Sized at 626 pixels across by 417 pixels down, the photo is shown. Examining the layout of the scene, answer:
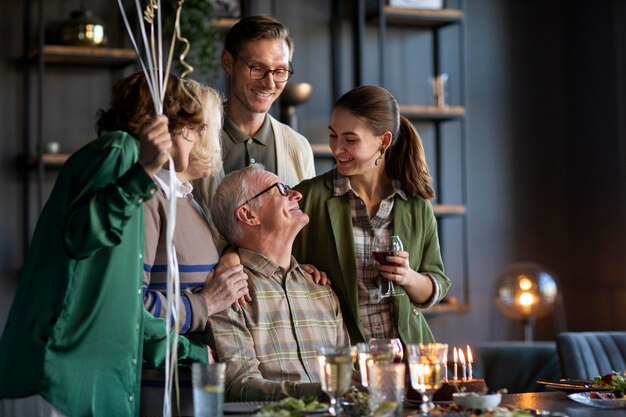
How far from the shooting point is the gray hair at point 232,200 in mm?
2789

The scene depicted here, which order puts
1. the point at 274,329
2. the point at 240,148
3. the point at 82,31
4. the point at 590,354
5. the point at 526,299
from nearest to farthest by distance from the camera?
the point at 274,329
the point at 240,148
the point at 590,354
the point at 82,31
the point at 526,299

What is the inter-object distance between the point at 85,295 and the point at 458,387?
32.1 inches

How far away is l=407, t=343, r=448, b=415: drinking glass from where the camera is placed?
2008mm

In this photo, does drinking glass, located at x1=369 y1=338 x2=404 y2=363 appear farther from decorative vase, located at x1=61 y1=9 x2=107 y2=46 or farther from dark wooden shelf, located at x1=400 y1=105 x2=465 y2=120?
dark wooden shelf, located at x1=400 y1=105 x2=465 y2=120

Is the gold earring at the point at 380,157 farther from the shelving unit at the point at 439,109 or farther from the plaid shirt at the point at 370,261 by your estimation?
the shelving unit at the point at 439,109

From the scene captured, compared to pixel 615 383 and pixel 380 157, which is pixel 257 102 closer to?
pixel 380 157

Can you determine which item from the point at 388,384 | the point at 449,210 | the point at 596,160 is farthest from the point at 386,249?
the point at 596,160

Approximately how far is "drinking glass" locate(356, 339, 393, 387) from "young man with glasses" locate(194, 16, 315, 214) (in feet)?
3.50

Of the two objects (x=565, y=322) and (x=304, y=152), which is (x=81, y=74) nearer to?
(x=304, y=152)

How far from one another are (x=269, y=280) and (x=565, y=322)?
3712 mm

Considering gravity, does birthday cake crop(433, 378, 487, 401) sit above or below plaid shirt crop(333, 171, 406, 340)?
below

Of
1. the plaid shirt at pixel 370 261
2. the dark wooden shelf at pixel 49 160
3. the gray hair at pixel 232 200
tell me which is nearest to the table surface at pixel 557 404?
the plaid shirt at pixel 370 261

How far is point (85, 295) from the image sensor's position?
211 cm

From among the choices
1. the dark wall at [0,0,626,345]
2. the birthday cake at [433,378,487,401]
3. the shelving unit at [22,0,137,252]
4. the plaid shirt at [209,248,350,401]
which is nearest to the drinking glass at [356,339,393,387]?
the birthday cake at [433,378,487,401]
